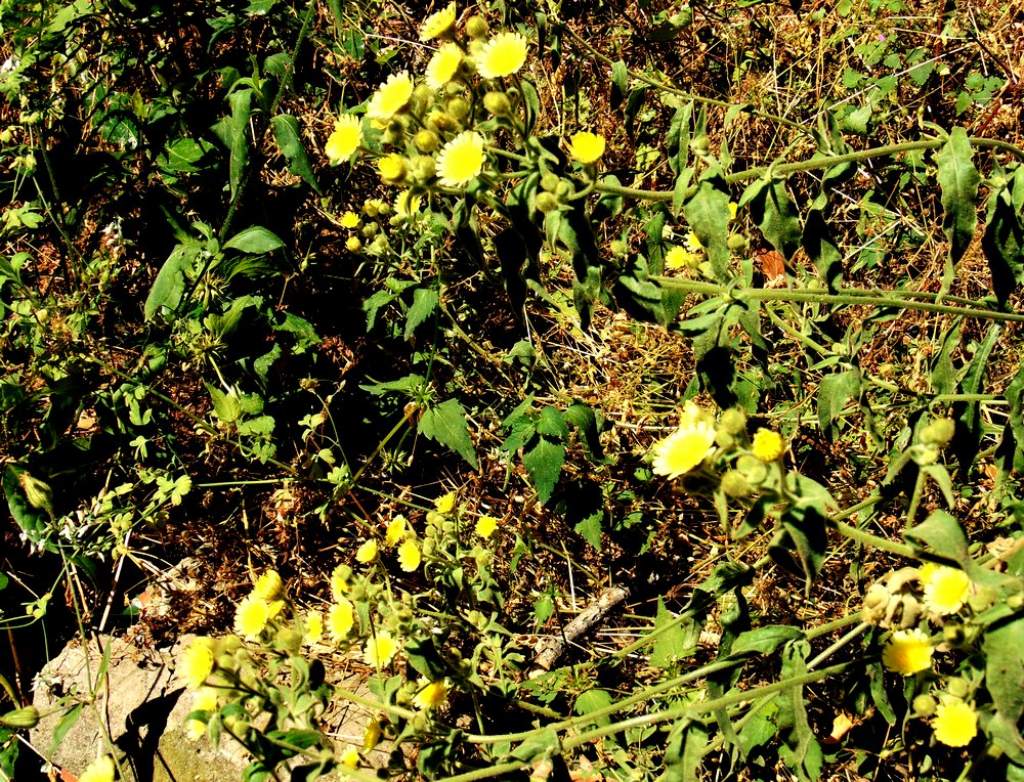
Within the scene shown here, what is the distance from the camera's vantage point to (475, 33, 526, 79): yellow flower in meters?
1.81

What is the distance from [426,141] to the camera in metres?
1.75

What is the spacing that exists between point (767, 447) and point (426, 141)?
85 cm

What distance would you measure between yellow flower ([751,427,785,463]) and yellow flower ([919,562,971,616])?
33 cm

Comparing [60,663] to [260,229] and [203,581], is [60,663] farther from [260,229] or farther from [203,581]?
[260,229]

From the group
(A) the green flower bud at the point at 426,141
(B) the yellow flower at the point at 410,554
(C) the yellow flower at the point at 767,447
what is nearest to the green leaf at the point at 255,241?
(B) the yellow flower at the point at 410,554

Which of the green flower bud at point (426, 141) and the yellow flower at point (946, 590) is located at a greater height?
the green flower bud at point (426, 141)

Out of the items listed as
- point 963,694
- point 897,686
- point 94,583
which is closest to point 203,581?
point 94,583

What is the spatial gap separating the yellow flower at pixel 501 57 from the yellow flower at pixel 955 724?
147 cm

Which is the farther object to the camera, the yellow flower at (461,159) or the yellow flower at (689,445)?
the yellow flower at (461,159)

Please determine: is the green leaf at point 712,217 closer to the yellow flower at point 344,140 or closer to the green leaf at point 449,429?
the yellow flower at point 344,140

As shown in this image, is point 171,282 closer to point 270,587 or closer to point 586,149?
point 270,587

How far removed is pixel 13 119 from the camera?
3.89 m

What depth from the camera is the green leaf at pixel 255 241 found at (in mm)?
2746

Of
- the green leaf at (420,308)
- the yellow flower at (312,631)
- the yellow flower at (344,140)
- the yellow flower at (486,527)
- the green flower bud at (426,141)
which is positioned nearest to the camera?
the green flower bud at (426,141)
